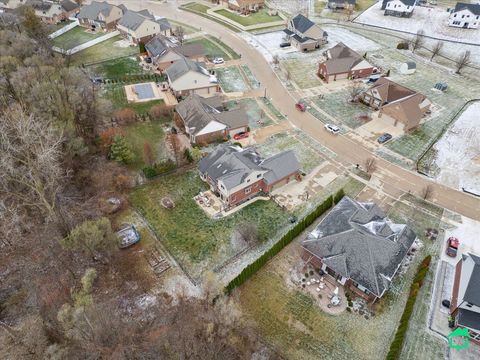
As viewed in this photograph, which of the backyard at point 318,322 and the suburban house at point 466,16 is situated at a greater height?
the suburban house at point 466,16

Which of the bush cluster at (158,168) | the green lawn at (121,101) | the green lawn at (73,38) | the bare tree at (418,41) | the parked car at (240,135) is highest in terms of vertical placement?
the green lawn at (73,38)

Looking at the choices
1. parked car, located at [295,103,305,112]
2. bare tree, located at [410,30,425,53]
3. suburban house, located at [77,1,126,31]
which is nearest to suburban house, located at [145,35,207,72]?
suburban house, located at [77,1,126,31]

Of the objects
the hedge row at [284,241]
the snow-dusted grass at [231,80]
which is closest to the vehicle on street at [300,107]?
the snow-dusted grass at [231,80]

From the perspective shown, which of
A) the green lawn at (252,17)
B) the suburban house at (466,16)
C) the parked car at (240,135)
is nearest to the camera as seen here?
the parked car at (240,135)

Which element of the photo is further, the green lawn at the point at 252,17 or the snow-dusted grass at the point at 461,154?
the green lawn at the point at 252,17

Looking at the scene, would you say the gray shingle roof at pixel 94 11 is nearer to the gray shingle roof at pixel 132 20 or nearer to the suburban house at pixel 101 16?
the suburban house at pixel 101 16

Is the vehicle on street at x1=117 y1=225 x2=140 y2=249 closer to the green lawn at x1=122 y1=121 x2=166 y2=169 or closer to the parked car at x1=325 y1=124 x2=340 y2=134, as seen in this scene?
the green lawn at x1=122 y1=121 x2=166 y2=169

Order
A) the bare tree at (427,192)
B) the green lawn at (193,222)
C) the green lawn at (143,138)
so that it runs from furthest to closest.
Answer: the green lawn at (143,138) < the bare tree at (427,192) < the green lawn at (193,222)

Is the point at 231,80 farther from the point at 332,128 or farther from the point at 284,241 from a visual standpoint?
the point at 284,241
